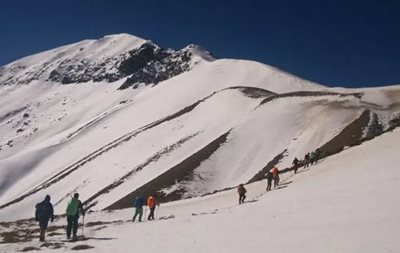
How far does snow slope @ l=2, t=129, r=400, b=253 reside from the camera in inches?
728

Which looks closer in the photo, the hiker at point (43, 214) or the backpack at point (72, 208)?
the hiker at point (43, 214)

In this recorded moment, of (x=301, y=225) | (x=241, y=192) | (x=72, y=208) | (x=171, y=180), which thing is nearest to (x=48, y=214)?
(x=72, y=208)

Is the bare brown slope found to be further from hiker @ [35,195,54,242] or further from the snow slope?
hiker @ [35,195,54,242]

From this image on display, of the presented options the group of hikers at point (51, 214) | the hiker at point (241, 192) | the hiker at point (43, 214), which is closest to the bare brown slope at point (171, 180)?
the hiker at point (241, 192)

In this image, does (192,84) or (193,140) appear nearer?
(193,140)

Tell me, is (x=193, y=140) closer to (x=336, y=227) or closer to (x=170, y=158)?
(x=170, y=158)

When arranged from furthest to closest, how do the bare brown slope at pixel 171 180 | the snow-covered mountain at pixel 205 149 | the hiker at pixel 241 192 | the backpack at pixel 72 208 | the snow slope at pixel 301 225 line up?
the snow-covered mountain at pixel 205 149
the bare brown slope at pixel 171 180
the hiker at pixel 241 192
the backpack at pixel 72 208
the snow slope at pixel 301 225

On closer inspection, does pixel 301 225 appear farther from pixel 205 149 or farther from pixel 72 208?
pixel 205 149

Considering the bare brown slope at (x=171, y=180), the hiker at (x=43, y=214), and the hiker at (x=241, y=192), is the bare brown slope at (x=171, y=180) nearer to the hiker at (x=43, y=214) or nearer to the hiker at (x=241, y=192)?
the hiker at (x=241, y=192)

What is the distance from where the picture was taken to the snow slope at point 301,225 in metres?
18.5

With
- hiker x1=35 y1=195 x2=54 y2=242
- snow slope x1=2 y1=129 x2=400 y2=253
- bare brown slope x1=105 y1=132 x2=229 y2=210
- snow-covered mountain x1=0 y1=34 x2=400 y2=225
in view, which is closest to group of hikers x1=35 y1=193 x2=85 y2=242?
hiker x1=35 y1=195 x2=54 y2=242

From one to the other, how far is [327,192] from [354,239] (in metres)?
11.1

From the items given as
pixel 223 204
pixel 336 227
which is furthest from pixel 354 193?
pixel 223 204

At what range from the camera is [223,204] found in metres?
39.7
